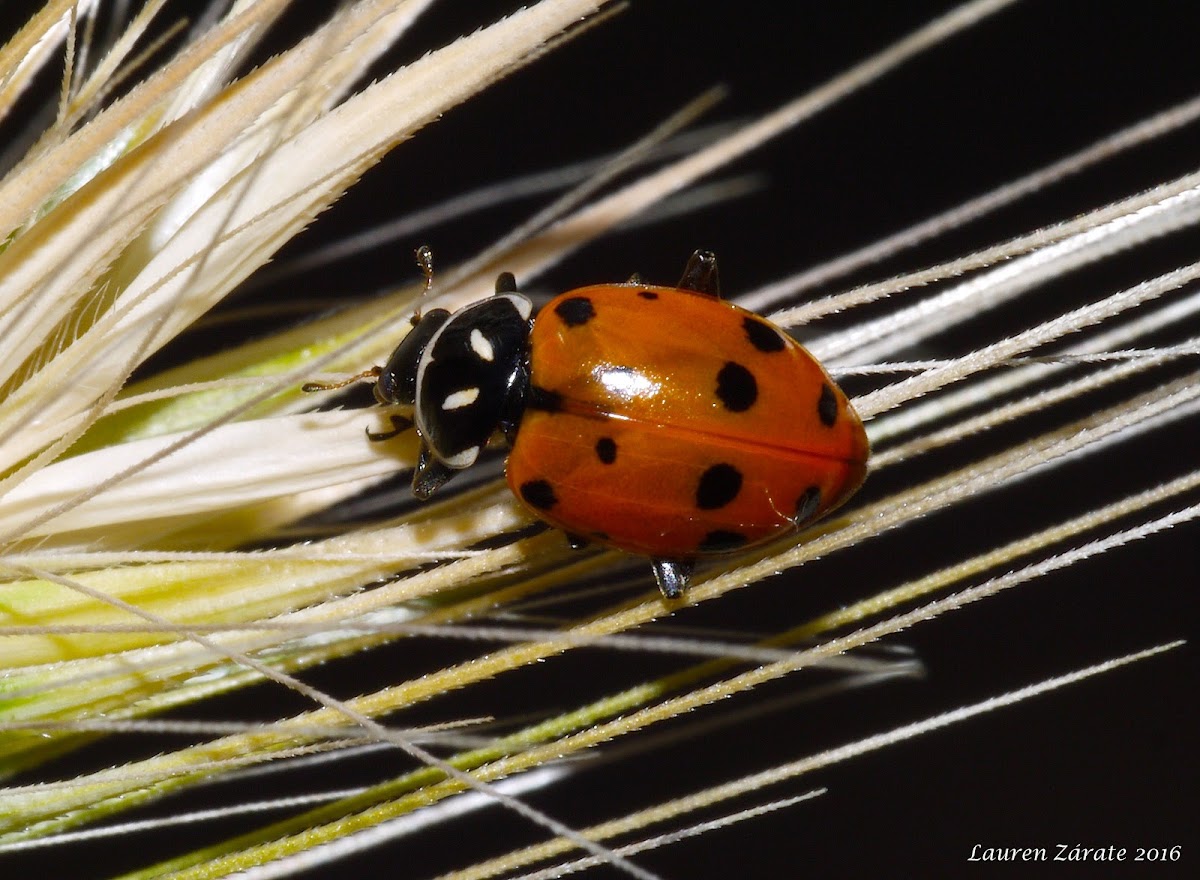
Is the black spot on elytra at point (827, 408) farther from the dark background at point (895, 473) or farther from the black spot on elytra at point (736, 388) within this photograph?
the dark background at point (895, 473)

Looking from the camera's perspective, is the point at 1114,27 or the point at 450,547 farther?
the point at 1114,27

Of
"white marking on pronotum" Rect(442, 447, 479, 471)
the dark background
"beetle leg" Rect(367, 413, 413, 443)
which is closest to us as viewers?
"beetle leg" Rect(367, 413, 413, 443)

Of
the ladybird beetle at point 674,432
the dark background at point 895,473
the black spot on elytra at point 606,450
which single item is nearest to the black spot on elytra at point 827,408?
the ladybird beetle at point 674,432

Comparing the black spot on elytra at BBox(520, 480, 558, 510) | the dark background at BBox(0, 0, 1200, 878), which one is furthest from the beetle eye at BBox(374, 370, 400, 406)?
the dark background at BBox(0, 0, 1200, 878)

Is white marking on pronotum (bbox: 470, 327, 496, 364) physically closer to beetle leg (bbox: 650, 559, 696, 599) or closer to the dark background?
beetle leg (bbox: 650, 559, 696, 599)

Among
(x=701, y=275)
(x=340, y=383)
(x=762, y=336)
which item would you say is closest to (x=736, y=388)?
(x=762, y=336)

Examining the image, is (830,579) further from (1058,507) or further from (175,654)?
(175,654)

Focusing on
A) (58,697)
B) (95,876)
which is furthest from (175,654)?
(95,876)
